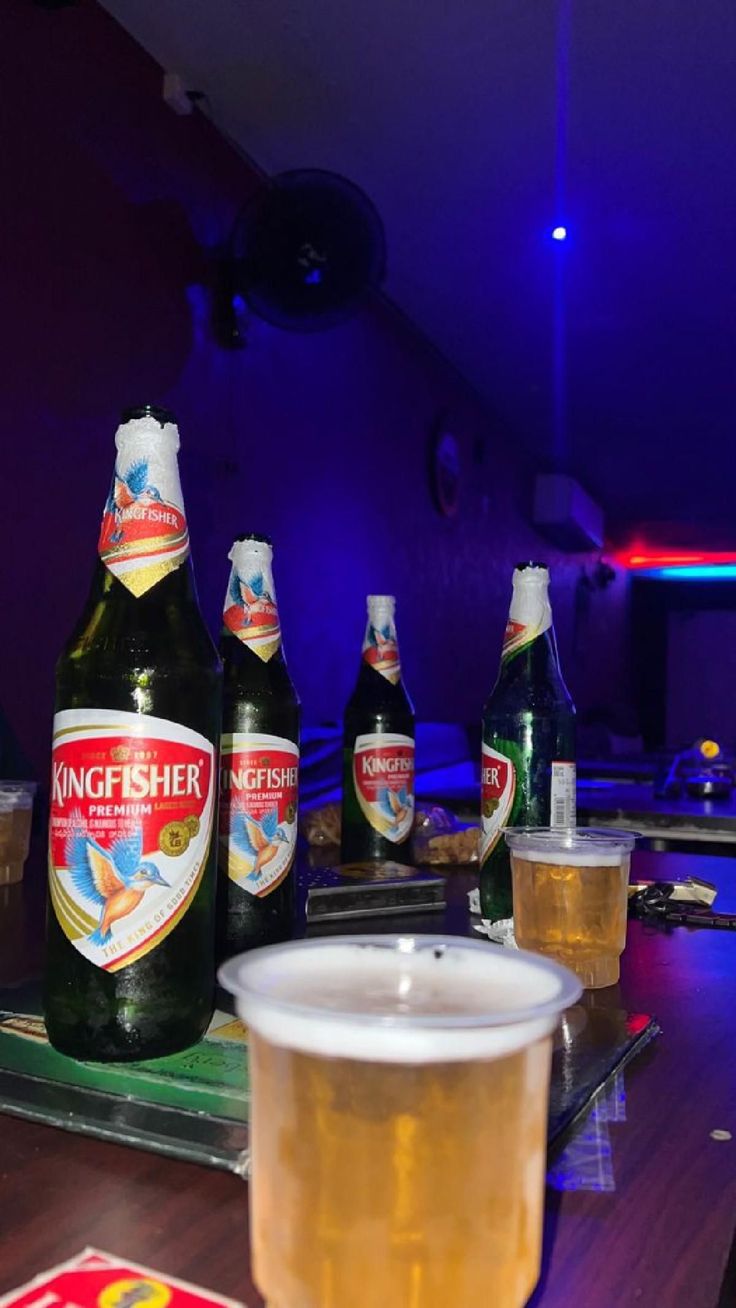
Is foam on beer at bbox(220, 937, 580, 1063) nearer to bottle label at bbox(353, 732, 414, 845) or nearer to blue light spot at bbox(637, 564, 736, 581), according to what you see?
bottle label at bbox(353, 732, 414, 845)

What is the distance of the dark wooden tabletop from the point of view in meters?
0.32

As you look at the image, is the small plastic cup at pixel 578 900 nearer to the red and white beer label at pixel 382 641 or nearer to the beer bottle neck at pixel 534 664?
the beer bottle neck at pixel 534 664

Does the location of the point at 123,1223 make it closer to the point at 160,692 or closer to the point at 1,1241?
the point at 1,1241

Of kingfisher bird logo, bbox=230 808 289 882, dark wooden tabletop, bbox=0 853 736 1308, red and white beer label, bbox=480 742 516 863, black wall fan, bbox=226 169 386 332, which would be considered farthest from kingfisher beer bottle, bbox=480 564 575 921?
black wall fan, bbox=226 169 386 332

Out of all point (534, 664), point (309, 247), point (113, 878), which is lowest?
point (113, 878)

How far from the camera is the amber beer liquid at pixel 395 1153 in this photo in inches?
10.4

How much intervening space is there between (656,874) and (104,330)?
145cm

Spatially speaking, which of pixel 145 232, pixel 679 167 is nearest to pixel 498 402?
pixel 679 167

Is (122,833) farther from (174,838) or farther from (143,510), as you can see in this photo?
(143,510)

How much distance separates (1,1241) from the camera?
13.3 inches

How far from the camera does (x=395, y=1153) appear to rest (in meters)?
0.27

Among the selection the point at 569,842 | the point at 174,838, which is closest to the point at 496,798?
the point at 569,842

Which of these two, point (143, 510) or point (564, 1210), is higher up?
point (143, 510)

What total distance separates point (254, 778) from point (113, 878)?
21 centimetres
